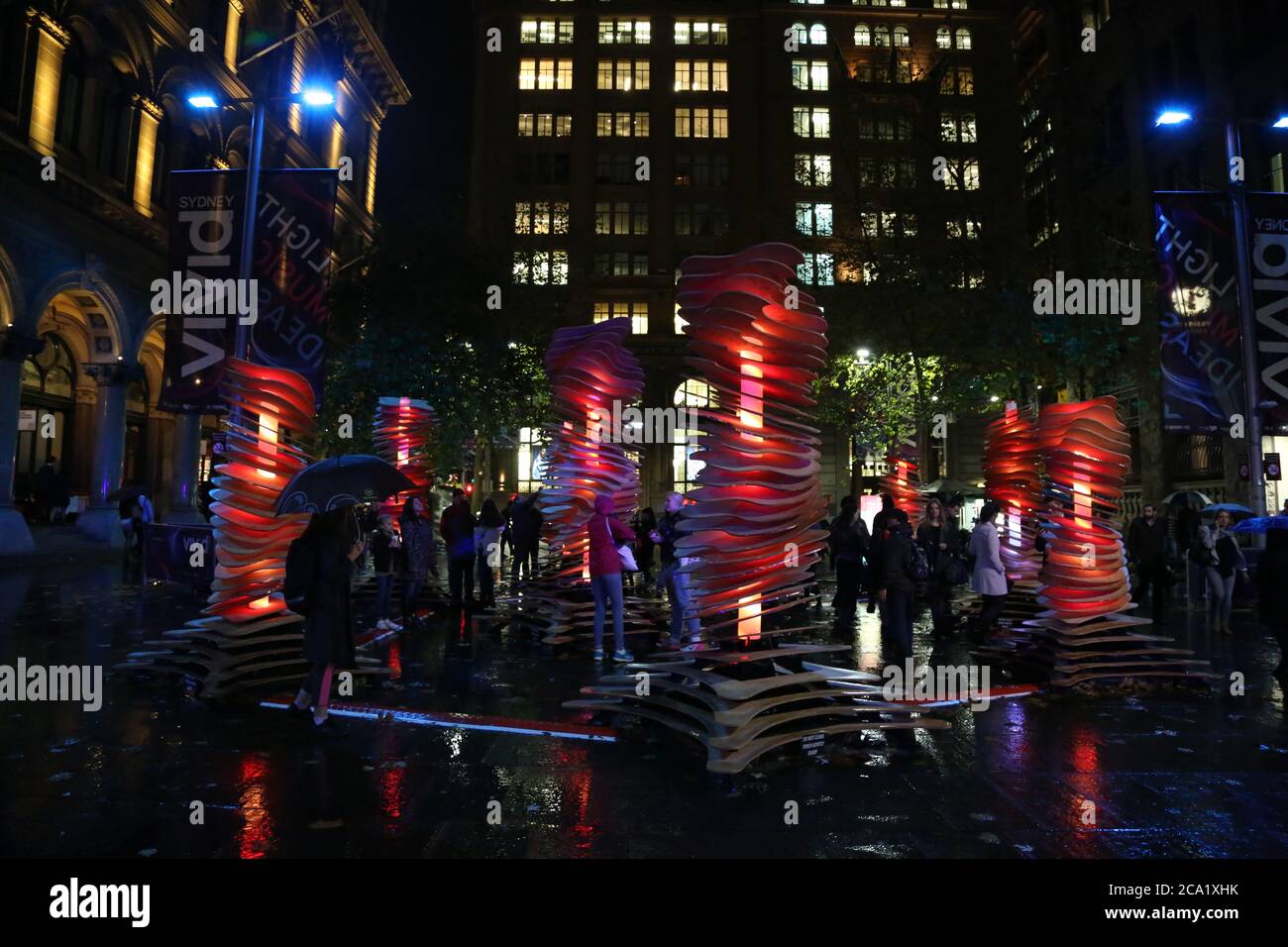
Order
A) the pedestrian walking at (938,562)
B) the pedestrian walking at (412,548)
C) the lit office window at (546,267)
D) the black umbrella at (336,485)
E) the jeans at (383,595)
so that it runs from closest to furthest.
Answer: the black umbrella at (336,485) < the pedestrian walking at (938,562) < the jeans at (383,595) < the pedestrian walking at (412,548) < the lit office window at (546,267)

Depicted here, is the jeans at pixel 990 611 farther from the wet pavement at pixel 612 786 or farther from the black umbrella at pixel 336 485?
the black umbrella at pixel 336 485

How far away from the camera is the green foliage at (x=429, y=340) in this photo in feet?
80.0

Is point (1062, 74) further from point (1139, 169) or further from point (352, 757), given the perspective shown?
point (352, 757)

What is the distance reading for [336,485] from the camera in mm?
6887

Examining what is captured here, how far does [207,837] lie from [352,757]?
149 centimetres

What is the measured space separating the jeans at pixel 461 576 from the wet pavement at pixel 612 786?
19.2 feet

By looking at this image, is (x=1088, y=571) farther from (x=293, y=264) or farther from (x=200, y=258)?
(x=200, y=258)

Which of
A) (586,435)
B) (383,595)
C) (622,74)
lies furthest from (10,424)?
(622,74)

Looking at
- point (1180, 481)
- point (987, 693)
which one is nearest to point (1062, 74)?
point (1180, 481)

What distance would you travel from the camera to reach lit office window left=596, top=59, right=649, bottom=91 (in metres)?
51.9

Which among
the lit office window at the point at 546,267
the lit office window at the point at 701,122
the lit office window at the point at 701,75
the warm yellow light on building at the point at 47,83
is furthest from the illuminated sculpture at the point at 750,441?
the lit office window at the point at 701,75

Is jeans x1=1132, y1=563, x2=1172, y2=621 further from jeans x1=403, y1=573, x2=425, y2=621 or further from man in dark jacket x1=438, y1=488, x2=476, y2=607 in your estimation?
jeans x1=403, y1=573, x2=425, y2=621

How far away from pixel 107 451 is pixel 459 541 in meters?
18.4

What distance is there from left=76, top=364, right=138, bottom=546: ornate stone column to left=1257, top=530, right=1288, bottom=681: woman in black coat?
28.5 meters
